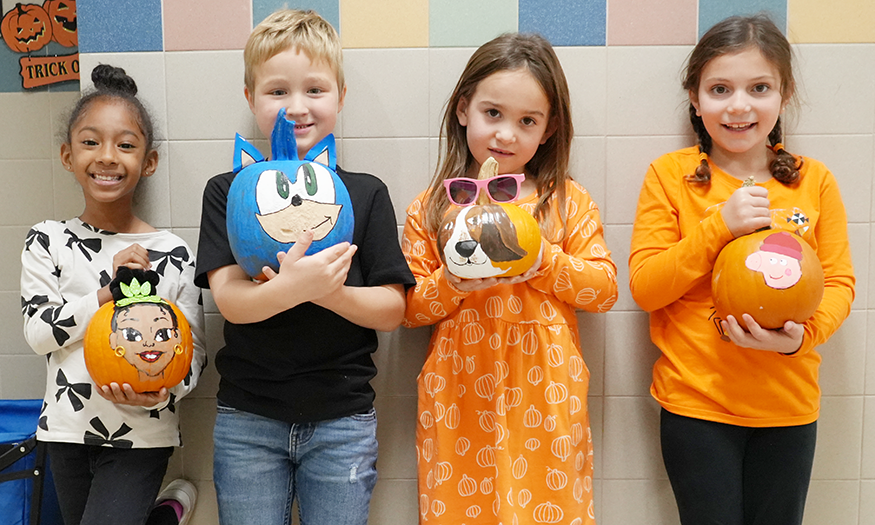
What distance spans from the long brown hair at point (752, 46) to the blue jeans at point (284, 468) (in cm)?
122

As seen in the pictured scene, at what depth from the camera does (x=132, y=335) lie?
59.2 inches

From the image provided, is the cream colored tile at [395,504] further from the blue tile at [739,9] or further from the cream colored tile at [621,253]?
the blue tile at [739,9]

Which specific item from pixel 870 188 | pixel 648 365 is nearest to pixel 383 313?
pixel 648 365

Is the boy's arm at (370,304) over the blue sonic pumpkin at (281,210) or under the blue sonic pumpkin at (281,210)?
under

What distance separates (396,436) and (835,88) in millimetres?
1754

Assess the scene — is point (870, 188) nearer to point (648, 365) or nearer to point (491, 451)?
point (648, 365)

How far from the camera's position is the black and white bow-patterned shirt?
5.45 ft

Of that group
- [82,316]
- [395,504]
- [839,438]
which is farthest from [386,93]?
[839,438]

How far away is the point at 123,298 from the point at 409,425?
923 millimetres

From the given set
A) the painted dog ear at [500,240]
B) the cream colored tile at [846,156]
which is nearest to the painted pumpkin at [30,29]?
the painted dog ear at [500,240]

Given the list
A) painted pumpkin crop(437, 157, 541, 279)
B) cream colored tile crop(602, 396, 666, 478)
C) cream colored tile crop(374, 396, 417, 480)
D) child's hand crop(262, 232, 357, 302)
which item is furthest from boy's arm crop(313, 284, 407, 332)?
cream colored tile crop(602, 396, 666, 478)

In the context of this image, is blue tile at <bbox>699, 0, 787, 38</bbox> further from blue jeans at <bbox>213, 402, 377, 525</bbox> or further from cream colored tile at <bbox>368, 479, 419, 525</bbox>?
cream colored tile at <bbox>368, 479, 419, 525</bbox>

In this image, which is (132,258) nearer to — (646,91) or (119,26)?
(119,26)

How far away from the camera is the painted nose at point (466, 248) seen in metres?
1.37
